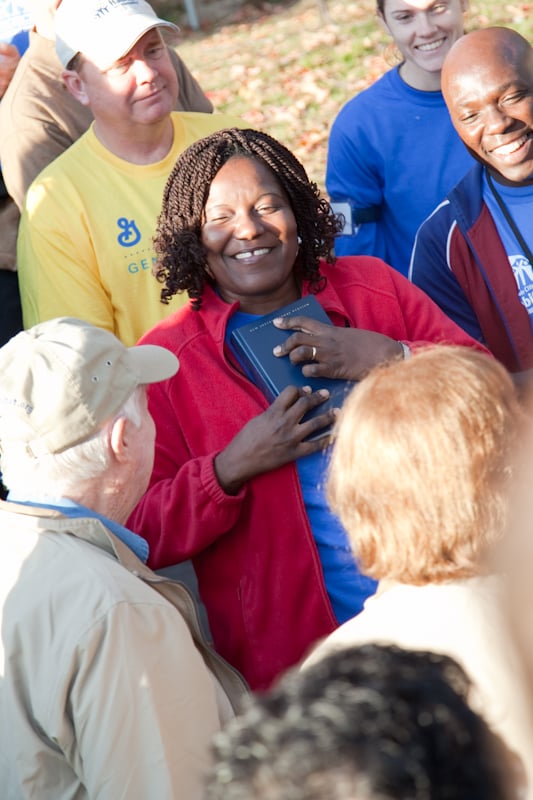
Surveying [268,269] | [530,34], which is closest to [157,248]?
[268,269]

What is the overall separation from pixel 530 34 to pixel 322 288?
7238 mm

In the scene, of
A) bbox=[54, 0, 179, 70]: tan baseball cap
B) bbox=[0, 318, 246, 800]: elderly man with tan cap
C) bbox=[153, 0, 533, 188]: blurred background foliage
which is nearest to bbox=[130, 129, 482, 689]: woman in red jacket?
bbox=[0, 318, 246, 800]: elderly man with tan cap

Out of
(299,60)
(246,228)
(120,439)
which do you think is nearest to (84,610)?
(120,439)

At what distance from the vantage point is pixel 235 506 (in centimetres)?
271

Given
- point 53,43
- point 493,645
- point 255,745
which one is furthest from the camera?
point 53,43

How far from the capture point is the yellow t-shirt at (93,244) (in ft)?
11.4

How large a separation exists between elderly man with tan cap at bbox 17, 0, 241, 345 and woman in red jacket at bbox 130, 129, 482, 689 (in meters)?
0.49

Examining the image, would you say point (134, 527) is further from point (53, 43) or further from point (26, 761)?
point (53, 43)

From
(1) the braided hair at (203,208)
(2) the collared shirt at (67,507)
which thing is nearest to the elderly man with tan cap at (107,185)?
(1) the braided hair at (203,208)

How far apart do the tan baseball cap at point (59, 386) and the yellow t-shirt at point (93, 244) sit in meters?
1.11

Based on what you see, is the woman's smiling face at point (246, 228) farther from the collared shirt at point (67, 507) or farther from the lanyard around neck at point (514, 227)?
the collared shirt at point (67, 507)

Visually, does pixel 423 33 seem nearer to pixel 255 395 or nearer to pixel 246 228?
pixel 246 228

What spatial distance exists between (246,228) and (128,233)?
2.54 ft

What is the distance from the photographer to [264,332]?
2791 mm
